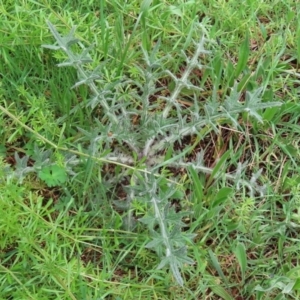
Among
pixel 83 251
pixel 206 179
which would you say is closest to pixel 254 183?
pixel 206 179

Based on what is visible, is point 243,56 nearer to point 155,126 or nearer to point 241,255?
point 155,126

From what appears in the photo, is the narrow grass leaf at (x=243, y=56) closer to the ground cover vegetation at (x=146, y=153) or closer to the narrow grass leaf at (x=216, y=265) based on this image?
the ground cover vegetation at (x=146, y=153)

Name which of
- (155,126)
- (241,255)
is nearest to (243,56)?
(155,126)

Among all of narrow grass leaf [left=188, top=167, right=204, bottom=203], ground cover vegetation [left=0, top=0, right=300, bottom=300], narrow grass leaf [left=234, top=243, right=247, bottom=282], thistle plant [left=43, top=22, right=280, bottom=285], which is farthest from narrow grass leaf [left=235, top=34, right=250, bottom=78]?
narrow grass leaf [left=234, top=243, right=247, bottom=282]

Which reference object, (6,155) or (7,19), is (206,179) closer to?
(6,155)

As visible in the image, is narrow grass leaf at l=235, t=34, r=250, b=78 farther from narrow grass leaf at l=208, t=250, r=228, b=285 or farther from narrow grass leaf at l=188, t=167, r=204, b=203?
narrow grass leaf at l=208, t=250, r=228, b=285

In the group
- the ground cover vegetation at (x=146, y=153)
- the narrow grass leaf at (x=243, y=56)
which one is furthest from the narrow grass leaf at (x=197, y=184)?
the narrow grass leaf at (x=243, y=56)

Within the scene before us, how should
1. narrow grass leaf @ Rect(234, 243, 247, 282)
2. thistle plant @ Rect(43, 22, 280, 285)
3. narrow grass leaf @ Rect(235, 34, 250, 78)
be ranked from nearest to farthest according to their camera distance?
thistle plant @ Rect(43, 22, 280, 285), narrow grass leaf @ Rect(234, 243, 247, 282), narrow grass leaf @ Rect(235, 34, 250, 78)

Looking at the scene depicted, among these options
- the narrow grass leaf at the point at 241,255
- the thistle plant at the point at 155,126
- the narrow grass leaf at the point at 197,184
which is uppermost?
the thistle plant at the point at 155,126
